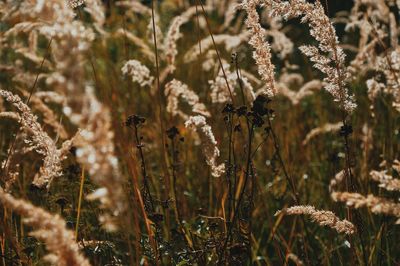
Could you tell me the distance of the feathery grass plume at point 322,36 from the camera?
5.12 feet

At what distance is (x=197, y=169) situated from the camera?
3.06 metres

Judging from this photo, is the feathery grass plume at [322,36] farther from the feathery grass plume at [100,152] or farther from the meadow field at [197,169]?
the feathery grass plume at [100,152]

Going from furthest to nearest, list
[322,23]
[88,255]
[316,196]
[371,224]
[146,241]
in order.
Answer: [316,196] < [371,224] < [88,255] < [146,241] < [322,23]

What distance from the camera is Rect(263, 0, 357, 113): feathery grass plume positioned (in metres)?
1.56

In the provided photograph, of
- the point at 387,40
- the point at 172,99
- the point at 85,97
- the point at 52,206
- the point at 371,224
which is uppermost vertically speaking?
the point at 387,40

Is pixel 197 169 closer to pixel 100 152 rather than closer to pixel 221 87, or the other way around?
pixel 221 87

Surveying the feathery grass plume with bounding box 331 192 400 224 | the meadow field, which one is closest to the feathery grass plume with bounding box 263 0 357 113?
the meadow field

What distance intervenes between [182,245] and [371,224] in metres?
1.14

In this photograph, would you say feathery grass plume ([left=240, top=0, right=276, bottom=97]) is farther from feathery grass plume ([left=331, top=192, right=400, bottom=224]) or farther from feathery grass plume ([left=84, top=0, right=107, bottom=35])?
feathery grass plume ([left=331, top=192, right=400, bottom=224])

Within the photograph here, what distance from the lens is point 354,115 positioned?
12.9 ft

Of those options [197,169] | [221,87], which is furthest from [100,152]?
[197,169]

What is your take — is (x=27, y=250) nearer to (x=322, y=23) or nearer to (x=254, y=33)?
(x=254, y=33)

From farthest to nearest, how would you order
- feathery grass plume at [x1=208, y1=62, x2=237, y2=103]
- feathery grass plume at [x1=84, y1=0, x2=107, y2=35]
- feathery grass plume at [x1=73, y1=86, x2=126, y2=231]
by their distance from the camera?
feathery grass plume at [x1=208, y1=62, x2=237, y2=103], feathery grass plume at [x1=84, y1=0, x2=107, y2=35], feathery grass plume at [x1=73, y1=86, x2=126, y2=231]

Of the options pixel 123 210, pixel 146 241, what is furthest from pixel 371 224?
pixel 123 210
